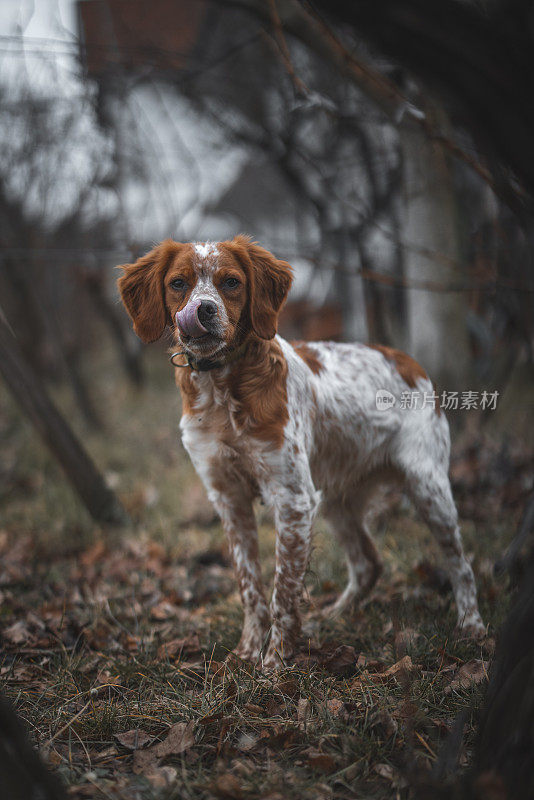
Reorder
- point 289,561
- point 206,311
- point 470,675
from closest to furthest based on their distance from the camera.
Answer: point 470,675 < point 206,311 < point 289,561

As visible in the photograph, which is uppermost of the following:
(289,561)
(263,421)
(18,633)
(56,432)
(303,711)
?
(263,421)

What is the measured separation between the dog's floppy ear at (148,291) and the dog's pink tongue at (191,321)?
0.31m

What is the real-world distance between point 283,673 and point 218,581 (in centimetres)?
129

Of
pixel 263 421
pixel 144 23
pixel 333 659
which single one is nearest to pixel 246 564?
pixel 333 659

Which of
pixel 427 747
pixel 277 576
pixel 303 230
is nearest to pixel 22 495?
pixel 277 576

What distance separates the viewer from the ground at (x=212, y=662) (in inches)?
63.2

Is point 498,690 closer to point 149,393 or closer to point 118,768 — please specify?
point 118,768

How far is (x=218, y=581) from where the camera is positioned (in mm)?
3361

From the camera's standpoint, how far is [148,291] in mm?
2434

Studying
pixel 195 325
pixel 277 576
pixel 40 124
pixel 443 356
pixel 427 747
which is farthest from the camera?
pixel 40 124

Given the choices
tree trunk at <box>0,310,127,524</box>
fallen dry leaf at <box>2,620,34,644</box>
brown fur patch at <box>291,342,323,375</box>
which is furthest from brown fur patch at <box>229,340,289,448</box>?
tree trunk at <box>0,310,127,524</box>

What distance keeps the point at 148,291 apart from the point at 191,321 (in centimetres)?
45

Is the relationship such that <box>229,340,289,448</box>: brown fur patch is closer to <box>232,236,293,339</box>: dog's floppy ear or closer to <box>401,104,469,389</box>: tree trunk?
<box>232,236,293,339</box>: dog's floppy ear

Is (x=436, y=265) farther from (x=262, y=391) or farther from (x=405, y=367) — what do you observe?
(x=262, y=391)
